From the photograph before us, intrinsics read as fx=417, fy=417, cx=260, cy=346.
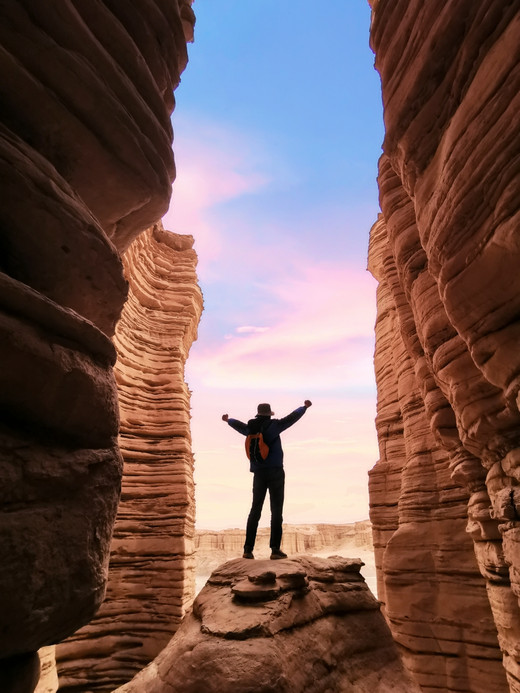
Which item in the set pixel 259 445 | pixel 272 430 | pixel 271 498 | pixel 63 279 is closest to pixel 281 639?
pixel 271 498

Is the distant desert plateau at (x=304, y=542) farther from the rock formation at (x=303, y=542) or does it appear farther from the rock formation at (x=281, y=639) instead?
the rock formation at (x=281, y=639)

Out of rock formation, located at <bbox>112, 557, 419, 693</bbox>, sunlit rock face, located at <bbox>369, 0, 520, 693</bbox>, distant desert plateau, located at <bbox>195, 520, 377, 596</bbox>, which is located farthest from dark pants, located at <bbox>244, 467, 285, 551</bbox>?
distant desert plateau, located at <bbox>195, 520, 377, 596</bbox>

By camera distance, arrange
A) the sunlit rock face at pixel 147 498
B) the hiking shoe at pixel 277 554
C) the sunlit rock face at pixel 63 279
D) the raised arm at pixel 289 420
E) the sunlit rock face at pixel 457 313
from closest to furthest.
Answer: the sunlit rock face at pixel 63 279 < the sunlit rock face at pixel 457 313 < the hiking shoe at pixel 277 554 < the raised arm at pixel 289 420 < the sunlit rock face at pixel 147 498

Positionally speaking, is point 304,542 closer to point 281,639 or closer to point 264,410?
point 264,410

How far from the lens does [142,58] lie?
2.97 m

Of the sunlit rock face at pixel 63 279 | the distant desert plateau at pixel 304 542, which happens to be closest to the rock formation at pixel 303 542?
the distant desert plateau at pixel 304 542

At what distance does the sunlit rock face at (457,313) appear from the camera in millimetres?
3904

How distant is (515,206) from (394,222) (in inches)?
169

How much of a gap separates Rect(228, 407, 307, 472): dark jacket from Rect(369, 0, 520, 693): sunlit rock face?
225cm

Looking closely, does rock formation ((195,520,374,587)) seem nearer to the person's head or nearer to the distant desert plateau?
the distant desert plateau

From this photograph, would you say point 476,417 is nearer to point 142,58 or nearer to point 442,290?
point 442,290

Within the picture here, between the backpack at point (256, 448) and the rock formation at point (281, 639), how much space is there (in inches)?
50.3

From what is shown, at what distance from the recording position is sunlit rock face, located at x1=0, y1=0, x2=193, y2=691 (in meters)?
1.59

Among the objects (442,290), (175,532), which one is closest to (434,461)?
(442,290)
